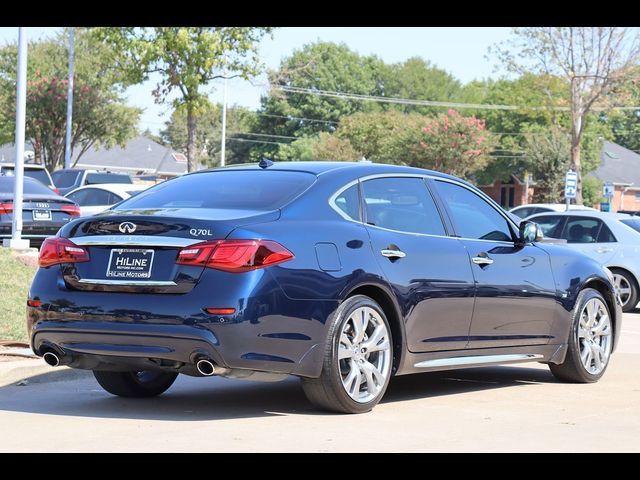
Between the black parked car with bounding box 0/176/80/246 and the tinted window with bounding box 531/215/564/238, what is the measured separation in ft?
24.2

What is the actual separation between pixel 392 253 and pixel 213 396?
178cm

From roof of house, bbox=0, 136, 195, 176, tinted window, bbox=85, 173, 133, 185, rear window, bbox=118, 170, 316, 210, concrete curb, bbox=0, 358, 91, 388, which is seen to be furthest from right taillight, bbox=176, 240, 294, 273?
roof of house, bbox=0, 136, 195, 176

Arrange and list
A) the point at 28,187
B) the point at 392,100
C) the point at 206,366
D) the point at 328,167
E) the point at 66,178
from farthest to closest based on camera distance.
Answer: the point at 392,100 < the point at 66,178 < the point at 28,187 < the point at 328,167 < the point at 206,366

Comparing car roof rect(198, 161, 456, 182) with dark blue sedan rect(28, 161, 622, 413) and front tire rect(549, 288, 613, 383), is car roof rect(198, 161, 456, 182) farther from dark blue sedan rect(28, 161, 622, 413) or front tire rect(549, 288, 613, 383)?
front tire rect(549, 288, 613, 383)

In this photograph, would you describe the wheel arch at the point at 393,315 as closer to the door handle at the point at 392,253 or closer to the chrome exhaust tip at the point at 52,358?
the door handle at the point at 392,253

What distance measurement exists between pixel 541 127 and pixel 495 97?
682cm

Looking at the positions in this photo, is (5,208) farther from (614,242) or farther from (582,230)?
(614,242)

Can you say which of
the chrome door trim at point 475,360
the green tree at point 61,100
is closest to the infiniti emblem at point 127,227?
the chrome door trim at point 475,360

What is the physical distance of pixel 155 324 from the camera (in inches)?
277

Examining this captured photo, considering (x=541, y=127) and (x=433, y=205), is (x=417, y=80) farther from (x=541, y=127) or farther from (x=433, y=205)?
(x=433, y=205)

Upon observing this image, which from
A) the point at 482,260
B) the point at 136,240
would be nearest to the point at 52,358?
the point at 136,240

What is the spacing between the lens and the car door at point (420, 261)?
7883 millimetres

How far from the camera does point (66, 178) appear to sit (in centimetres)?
3281

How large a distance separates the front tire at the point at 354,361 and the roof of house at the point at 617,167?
81.7 m
